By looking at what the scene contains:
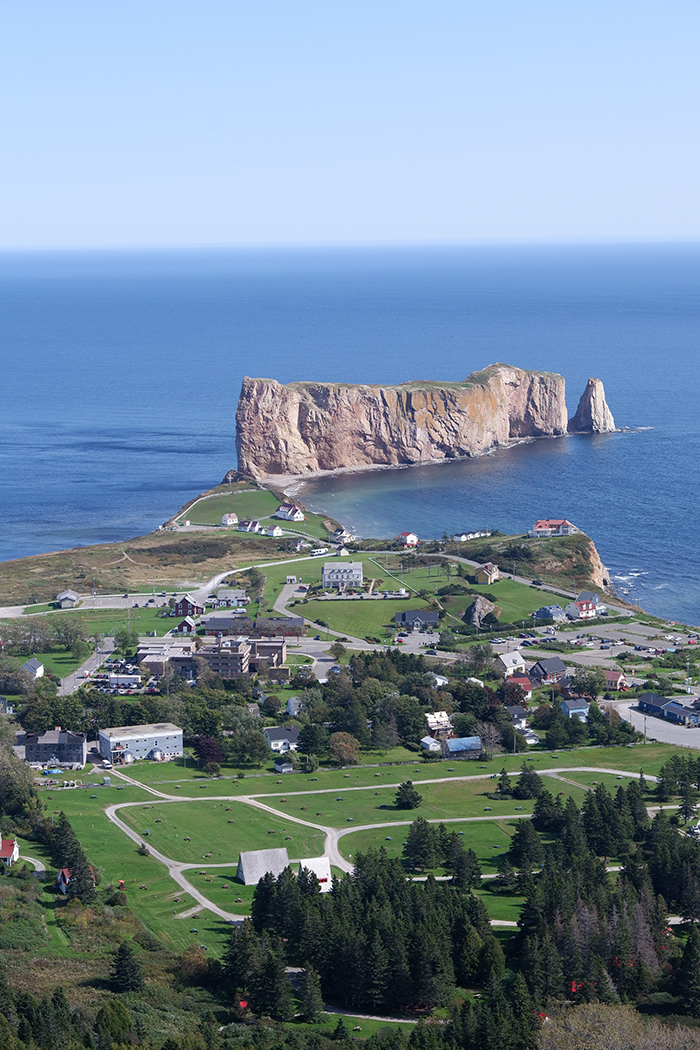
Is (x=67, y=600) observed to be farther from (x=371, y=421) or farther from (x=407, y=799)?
(x=371, y=421)

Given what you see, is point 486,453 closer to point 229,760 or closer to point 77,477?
point 77,477

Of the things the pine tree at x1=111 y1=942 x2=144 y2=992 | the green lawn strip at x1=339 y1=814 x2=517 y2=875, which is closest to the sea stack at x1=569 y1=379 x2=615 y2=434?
the green lawn strip at x1=339 y1=814 x2=517 y2=875

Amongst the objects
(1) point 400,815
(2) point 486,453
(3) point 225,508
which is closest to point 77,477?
(3) point 225,508

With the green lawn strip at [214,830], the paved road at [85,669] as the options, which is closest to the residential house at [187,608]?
the paved road at [85,669]

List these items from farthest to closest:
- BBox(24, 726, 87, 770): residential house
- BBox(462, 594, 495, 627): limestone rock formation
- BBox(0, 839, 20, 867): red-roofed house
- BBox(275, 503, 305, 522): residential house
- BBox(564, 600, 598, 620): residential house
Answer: BBox(275, 503, 305, 522): residential house → BBox(564, 600, 598, 620): residential house → BBox(462, 594, 495, 627): limestone rock formation → BBox(24, 726, 87, 770): residential house → BBox(0, 839, 20, 867): red-roofed house

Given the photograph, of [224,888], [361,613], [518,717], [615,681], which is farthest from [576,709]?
[224,888]

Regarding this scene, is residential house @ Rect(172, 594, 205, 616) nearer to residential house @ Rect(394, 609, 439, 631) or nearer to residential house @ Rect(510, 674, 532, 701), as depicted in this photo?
residential house @ Rect(394, 609, 439, 631)

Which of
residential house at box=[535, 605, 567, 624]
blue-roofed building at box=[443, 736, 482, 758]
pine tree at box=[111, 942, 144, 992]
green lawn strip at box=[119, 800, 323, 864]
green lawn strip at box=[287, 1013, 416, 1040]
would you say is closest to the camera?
green lawn strip at box=[287, 1013, 416, 1040]
